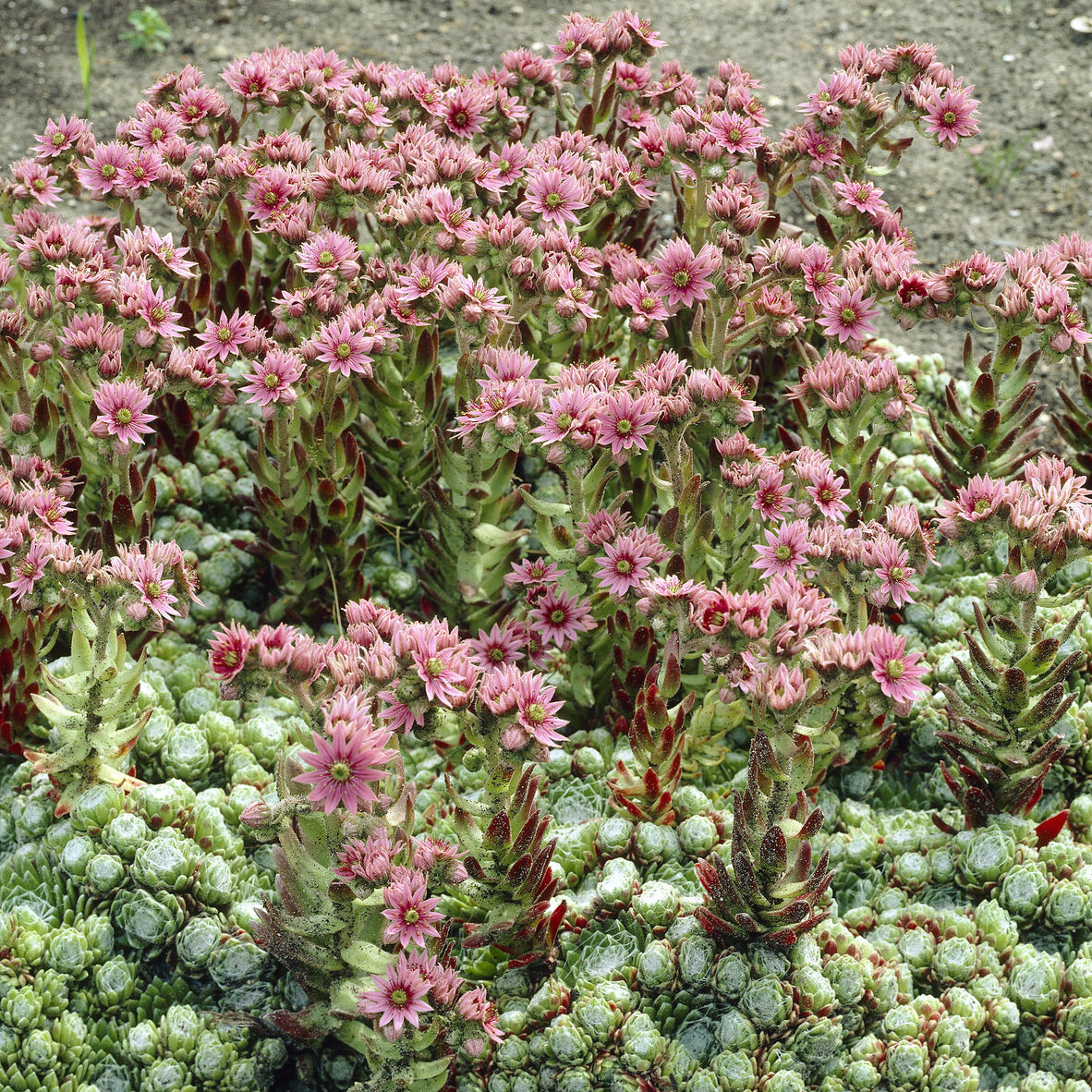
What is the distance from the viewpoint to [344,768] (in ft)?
7.43

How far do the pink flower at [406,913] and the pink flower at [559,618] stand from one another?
2.89 ft

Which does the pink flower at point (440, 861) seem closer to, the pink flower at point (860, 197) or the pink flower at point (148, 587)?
the pink flower at point (148, 587)

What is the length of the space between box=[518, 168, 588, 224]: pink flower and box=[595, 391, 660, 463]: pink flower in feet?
2.60

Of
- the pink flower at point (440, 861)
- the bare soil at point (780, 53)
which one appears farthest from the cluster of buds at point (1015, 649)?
the bare soil at point (780, 53)

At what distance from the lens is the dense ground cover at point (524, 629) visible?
8.66ft

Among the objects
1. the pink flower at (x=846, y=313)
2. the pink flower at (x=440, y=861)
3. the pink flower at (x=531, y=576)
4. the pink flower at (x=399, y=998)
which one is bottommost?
the pink flower at (x=399, y=998)

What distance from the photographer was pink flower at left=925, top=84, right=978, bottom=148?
381 centimetres

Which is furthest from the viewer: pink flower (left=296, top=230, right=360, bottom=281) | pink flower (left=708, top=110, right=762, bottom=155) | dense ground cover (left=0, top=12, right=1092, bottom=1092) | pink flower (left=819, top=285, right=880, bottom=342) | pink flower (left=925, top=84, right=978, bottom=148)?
pink flower (left=925, top=84, right=978, bottom=148)

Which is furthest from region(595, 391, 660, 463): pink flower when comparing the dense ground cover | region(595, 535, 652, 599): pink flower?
region(595, 535, 652, 599): pink flower

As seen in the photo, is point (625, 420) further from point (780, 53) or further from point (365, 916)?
point (780, 53)

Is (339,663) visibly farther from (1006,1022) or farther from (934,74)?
(934,74)

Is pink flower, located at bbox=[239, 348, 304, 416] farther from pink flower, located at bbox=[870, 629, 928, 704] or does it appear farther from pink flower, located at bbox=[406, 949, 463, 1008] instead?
pink flower, located at bbox=[870, 629, 928, 704]

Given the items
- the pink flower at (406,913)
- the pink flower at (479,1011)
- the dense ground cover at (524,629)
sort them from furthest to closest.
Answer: the dense ground cover at (524,629)
the pink flower at (479,1011)
the pink flower at (406,913)

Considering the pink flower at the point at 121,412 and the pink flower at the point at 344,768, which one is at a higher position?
the pink flower at the point at 121,412
